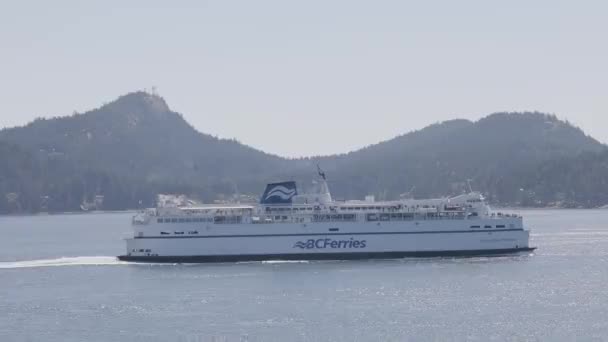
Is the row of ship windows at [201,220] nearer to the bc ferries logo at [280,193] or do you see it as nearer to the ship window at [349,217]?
the bc ferries logo at [280,193]

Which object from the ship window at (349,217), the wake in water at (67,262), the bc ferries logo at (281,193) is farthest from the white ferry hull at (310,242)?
the wake in water at (67,262)

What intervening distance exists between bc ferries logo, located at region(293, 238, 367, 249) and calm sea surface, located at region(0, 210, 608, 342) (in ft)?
3.61

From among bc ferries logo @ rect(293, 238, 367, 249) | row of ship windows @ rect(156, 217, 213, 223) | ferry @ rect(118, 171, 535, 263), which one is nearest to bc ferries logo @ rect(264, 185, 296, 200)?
ferry @ rect(118, 171, 535, 263)

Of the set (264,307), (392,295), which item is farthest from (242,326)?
(392,295)

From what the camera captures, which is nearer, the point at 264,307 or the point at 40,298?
the point at 264,307

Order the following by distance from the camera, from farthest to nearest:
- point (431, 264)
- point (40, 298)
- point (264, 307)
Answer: point (431, 264) < point (40, 298) < point (264, 307)

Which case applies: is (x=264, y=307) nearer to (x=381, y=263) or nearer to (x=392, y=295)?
(x=392, y=295)

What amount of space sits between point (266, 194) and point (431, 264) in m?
11.5

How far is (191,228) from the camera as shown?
2306 inches

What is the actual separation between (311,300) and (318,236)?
1409 centimetres

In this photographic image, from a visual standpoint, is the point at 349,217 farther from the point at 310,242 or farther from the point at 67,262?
the point at 67,262

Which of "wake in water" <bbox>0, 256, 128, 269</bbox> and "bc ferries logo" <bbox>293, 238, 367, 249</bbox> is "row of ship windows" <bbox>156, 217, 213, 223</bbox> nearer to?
"wake in water" <bbox>0, 256, 128, 269</bbox>

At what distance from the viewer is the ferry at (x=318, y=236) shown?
5834cm

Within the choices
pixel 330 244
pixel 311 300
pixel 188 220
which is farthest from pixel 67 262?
pixel 311 300
